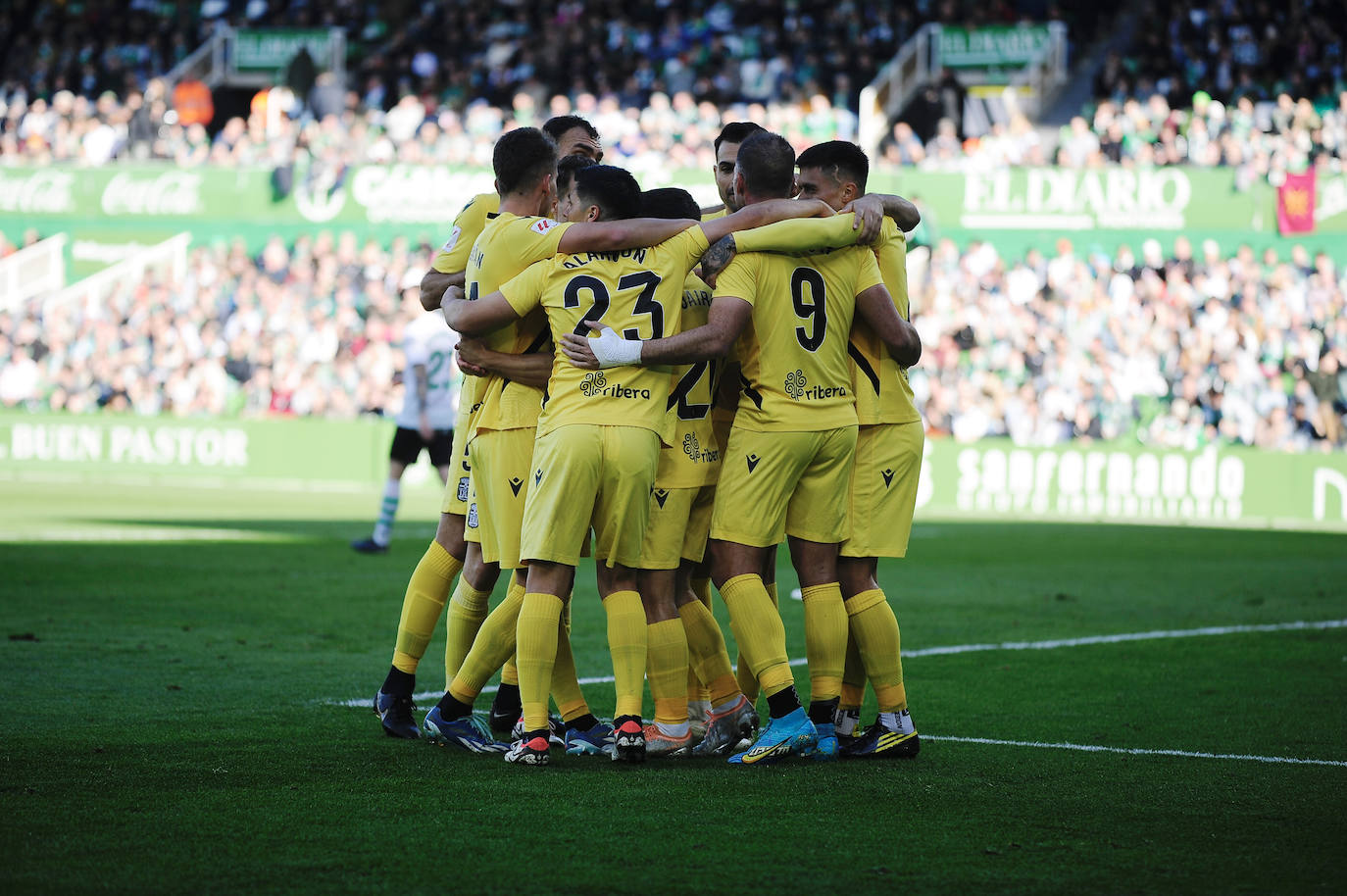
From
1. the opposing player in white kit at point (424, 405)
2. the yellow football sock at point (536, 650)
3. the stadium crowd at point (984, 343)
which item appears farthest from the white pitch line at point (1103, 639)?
the stadium crowd at point (984, 343)

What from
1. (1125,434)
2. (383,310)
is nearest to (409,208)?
(383,310)

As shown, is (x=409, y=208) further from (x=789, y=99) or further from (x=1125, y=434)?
(x=1125, y=434)

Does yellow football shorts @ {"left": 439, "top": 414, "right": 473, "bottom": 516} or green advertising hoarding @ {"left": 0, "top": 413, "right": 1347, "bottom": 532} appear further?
green advertising hoarding @ {"left": 0, "top": 413, "right": 1347, "bottom": 532}

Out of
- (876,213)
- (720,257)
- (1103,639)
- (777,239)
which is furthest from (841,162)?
(1103,639)

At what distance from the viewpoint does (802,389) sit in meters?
6.33

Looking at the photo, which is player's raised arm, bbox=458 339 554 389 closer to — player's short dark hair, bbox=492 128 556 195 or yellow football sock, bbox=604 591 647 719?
player's short dark hair, bbox=492 128 556 195

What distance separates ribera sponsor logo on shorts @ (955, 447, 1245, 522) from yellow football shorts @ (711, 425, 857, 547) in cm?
1646

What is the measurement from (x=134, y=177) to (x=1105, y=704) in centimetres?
2811

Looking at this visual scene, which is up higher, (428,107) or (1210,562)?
(428,107)

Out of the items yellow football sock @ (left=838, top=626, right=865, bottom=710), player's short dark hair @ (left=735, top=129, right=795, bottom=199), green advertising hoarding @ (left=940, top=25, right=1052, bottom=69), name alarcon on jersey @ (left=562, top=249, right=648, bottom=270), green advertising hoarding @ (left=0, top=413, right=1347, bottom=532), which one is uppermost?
green advertising hoarding @ (left=940, top=25, right=1052, bottom=69)

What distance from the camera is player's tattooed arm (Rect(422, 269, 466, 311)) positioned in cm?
669

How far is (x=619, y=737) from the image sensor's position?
236 inches

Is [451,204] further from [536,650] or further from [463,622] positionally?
[536,650]

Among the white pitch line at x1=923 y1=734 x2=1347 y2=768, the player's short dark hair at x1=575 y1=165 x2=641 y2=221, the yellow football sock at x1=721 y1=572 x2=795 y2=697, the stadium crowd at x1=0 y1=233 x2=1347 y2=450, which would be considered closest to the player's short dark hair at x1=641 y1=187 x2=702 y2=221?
the player's short dark hair at x1=575 y1=165 x2=641 y2=221
